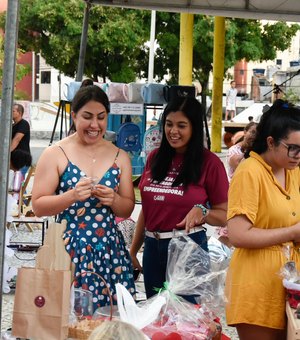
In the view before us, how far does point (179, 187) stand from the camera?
4.17 metres

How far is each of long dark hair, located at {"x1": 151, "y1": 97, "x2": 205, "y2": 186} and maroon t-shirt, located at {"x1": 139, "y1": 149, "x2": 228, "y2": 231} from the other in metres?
0.03

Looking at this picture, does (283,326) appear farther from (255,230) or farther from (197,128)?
(197,128)

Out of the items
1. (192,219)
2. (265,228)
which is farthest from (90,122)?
(265,228)

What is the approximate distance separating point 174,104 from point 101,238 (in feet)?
2.57

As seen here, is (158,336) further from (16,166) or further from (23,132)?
(23,132)

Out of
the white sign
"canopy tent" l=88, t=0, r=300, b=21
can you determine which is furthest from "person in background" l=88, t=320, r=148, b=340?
the white sign

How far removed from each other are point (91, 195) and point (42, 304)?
0.83 m

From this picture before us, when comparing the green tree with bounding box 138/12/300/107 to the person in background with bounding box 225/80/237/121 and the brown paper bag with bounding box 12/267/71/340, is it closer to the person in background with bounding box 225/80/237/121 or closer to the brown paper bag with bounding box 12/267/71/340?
the person in background with bounding box 225/80/237/121

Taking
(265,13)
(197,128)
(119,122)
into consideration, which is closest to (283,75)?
(119,122)

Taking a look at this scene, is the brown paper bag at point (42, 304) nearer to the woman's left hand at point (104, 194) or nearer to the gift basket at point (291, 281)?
the woman's left hand at point (104, 194)

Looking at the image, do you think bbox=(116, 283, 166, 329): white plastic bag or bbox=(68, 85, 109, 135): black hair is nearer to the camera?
bbox=(116, 283, 166, 329): white plastic bag

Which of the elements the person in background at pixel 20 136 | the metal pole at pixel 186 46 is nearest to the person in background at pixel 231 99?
the metal pole at pixel 186 46

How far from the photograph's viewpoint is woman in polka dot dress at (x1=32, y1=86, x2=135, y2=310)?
13.1ft

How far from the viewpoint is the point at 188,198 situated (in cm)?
415
